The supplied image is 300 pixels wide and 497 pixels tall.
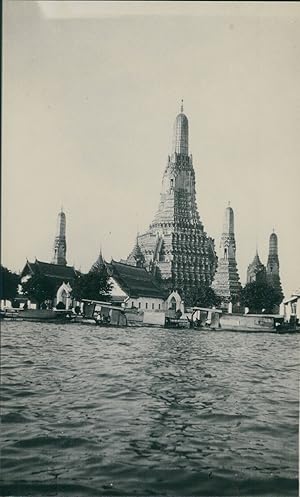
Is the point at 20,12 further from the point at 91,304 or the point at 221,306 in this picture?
the point at 221,306

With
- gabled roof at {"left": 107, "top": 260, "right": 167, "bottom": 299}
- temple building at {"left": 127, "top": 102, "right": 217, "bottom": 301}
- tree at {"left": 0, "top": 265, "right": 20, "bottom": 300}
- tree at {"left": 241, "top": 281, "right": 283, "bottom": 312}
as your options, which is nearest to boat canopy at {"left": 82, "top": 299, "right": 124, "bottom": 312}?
gabled roof at {"left": 107, "top": 260, "right": 167, "bottom": 299}

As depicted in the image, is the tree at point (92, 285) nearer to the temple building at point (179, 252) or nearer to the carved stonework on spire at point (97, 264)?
the carved stonework on spire at point (97, 264)

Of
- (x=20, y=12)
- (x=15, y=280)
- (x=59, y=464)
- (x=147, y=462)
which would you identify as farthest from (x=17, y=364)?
(x=20, y=12)

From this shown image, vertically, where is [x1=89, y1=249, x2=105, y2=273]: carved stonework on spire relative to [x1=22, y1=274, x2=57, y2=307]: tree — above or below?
above

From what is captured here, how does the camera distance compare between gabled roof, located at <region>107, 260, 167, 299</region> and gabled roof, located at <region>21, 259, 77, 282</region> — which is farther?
gabled roof, located at <region>107, 260, 167, 299</region>

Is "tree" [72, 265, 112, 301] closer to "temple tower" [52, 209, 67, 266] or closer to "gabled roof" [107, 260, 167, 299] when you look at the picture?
"gabled roof" [107, 260, 167, 299]

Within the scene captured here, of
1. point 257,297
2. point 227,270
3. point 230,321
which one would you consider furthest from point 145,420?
point 227,270

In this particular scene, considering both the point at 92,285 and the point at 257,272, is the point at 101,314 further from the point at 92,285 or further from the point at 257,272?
the point at 257,272

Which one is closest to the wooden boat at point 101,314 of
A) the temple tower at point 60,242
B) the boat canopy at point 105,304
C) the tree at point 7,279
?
the boat canopy at point 105,304
